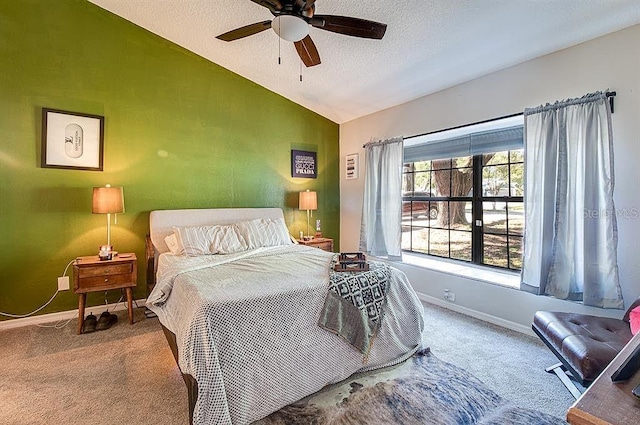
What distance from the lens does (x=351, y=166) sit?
470 cm

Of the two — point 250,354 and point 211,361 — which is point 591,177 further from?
point 211,361

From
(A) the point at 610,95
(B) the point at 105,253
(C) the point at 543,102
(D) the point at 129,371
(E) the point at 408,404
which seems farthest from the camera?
(B) the point at 105,253

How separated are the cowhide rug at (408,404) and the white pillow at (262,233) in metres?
1.82

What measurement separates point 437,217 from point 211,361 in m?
3.22

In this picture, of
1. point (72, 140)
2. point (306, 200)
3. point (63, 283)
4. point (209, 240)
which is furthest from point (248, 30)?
point (63, 283)

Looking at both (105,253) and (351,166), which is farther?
(351,166)

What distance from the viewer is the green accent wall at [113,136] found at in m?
2.89

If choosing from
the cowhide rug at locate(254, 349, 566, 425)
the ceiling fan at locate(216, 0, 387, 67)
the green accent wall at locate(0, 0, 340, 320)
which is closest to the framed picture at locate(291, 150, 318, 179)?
the green accent wall at locate(0, 0, 340, 320)

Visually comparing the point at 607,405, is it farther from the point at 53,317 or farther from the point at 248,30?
the point at 53,317

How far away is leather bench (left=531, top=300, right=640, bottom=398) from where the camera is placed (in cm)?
160

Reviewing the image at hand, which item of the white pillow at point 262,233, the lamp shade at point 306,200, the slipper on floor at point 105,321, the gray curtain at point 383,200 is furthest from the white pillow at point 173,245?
the gray curtain at point 383,200

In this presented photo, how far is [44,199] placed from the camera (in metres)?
2.99

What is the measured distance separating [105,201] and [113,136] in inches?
32.5

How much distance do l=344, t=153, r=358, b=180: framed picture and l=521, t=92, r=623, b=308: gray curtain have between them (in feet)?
7.54
